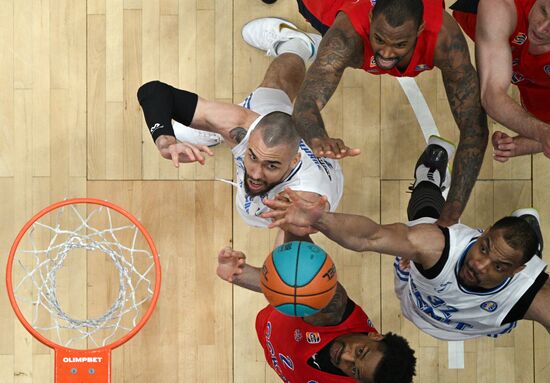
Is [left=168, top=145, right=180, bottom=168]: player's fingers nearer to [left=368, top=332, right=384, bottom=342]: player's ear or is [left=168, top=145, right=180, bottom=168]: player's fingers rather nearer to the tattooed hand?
the tattooed hand

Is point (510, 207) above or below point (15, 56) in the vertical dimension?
below

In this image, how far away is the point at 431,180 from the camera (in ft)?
13.9

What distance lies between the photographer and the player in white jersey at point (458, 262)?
125 inches

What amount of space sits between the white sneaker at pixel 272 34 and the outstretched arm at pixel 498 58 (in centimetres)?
116

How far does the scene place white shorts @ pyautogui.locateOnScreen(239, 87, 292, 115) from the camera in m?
3.85

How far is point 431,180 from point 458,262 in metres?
0.92

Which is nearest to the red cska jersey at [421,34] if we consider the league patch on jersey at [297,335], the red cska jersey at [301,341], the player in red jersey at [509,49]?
the player in red jersey at [509,49]

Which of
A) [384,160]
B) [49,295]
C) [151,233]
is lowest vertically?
[49,295]

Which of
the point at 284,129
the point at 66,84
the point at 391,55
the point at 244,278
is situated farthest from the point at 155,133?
the point at 66,84

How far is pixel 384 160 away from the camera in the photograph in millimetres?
4668

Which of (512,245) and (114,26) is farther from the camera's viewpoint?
(114,26)

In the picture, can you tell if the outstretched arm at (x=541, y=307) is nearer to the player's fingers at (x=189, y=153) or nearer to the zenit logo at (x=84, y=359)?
the player's fingers at (x=189, y=153)

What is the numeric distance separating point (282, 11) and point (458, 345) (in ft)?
7.60

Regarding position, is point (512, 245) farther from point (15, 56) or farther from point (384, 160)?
point (15, 56)
